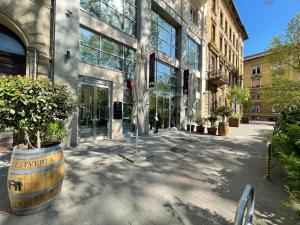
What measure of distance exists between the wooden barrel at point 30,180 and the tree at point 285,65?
1270cm

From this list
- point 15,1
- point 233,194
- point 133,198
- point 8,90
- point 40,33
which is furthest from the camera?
point 40,33

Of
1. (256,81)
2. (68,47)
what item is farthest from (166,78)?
(256,81)

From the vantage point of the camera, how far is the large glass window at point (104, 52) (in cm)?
850

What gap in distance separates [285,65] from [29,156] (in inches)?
647

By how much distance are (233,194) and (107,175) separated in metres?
2.88

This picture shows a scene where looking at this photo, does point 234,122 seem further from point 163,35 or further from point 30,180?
point 30,180

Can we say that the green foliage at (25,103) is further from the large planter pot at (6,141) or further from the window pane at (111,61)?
the window pane at (111,61)

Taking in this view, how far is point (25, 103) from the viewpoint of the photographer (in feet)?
9.29

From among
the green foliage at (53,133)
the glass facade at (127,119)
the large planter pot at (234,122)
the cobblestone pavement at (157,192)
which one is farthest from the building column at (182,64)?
the green foliage at (53,133)

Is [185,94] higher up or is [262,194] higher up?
[185,94]

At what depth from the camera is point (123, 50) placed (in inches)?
411

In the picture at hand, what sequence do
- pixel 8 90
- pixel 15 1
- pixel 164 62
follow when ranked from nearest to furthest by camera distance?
1. pixel 8 90
2. pixel 15 1
3. pixel 164 62

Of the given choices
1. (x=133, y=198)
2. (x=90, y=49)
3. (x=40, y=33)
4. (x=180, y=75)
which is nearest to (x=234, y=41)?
(x=180, y=75)

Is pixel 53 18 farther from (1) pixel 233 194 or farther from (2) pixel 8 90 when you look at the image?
(1) pixel 233 194
